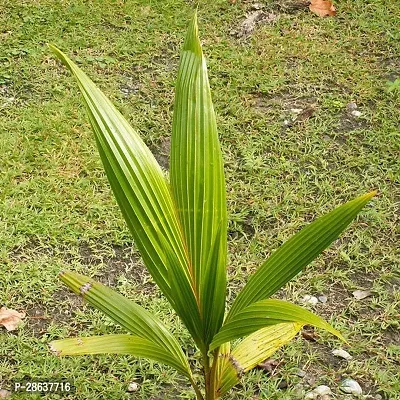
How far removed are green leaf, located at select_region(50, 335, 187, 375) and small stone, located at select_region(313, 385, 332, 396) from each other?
0.64 m

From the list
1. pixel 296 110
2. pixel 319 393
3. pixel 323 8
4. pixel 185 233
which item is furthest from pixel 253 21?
pixel 185 233

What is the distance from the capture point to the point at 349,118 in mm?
3533

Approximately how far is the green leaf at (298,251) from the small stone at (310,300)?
3.02 ft

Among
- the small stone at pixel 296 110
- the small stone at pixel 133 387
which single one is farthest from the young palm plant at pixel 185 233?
the small stone at pixel 296 110

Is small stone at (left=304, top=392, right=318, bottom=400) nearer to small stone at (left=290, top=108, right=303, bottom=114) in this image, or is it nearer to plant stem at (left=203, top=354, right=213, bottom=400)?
plant stem at (left=203, top=354, right=213, bottom=400)

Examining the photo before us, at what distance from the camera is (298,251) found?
166 cm

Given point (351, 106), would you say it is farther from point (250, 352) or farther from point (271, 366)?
point (250, 352)

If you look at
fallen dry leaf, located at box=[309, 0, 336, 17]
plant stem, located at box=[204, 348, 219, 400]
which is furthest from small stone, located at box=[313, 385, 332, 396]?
fallen dry leaf, located at box=[309, 0, 336, 17]

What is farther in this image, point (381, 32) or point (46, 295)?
point (381, 32)

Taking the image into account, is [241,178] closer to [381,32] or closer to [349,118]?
[349,118]

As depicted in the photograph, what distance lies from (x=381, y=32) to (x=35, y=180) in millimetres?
2357

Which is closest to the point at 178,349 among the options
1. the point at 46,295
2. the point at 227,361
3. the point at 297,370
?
the point at 227,361

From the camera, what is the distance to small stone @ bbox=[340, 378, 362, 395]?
2.32m

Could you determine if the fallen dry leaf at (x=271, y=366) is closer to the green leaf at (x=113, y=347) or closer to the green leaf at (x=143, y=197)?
the green leaf at (x=113, y=347)
